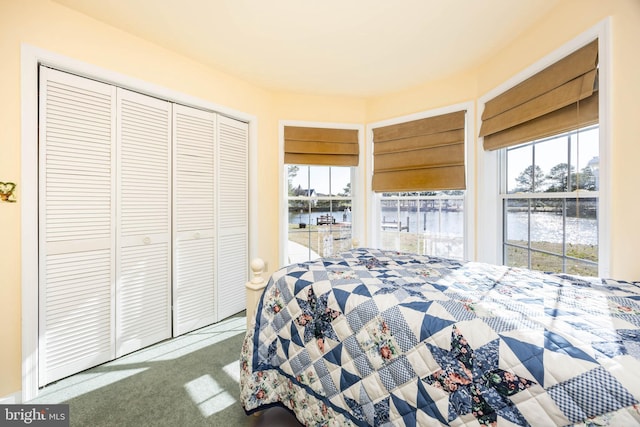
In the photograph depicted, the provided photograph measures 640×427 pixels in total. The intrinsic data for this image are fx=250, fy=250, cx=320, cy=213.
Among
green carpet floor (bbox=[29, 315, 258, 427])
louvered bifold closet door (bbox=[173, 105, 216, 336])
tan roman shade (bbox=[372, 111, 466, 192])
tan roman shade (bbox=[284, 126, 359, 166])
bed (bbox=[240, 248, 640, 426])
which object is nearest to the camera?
bed (bbox=[240, 248, 640, 426])

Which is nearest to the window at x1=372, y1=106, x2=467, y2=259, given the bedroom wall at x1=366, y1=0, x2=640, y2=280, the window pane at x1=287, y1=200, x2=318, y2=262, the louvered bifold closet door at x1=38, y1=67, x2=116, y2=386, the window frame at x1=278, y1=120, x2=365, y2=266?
the window frame at x1=278, y1=120, x2=365, y2=266

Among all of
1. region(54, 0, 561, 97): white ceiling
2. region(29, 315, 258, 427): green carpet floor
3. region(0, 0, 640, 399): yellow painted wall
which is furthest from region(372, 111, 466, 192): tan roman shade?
region(29, 315, 258, 427): green carpet floor

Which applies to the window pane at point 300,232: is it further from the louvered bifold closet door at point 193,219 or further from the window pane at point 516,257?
the window pane at point 516,257

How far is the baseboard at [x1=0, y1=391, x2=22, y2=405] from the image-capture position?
142cm

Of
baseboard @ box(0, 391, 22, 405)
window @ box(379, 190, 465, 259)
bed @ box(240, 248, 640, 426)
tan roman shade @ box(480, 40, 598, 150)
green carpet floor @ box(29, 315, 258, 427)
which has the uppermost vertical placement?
tan roman shade @ box(480, 40, 598, 150)

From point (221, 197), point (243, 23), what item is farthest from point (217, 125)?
point (243, 23)

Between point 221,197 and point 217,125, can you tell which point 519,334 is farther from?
point 217,125

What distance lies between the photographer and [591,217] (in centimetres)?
151

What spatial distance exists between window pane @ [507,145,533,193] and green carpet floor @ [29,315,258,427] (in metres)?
2.48

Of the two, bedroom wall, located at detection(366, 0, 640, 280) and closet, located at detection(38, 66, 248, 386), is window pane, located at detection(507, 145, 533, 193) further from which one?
closet, located at detection(38, 66, 248, 386)

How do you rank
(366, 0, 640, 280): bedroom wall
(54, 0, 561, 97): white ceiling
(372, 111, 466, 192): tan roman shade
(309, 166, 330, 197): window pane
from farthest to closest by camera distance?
(309, 166, 330, 197): window pane → (372, 111, 466, 192): tan roman shade → (54, 0, 561, 97): white ceiling → (366, 0, 640, 280): bedroom wall

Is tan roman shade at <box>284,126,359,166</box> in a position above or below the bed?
above

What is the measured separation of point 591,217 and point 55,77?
3513 millimetres

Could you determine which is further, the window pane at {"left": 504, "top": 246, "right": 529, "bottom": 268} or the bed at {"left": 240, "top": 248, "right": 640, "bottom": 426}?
the window pane at {"left": 504, "top": 246, "right": 529, "bottom": 268}
